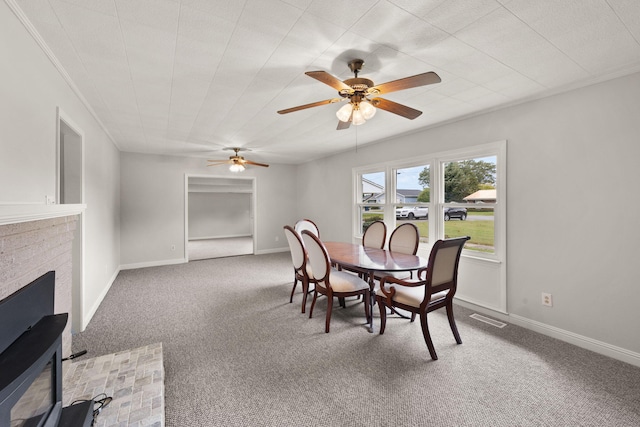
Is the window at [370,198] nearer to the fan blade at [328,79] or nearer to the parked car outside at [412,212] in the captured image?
the parked car outside at [412,212]

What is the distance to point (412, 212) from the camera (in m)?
4.31

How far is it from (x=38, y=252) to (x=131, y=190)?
4.74 m

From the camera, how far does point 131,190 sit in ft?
18.4

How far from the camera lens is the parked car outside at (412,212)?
4.09m

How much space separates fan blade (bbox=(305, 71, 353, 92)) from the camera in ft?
5.55

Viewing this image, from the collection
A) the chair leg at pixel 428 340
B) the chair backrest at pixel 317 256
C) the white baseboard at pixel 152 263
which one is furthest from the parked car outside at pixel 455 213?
the white baseboard at pixel 152 263

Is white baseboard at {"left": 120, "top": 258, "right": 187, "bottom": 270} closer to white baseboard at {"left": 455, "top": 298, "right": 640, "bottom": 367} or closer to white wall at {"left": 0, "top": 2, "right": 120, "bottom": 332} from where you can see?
white wall at {"left": 0, "top": 2, "right": 120, "bottom": 332}

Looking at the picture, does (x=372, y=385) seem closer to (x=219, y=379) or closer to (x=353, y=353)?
(x=353, y=353)

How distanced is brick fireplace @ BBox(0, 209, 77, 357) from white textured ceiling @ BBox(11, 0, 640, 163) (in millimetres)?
1182

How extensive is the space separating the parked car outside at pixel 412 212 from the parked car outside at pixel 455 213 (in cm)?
28

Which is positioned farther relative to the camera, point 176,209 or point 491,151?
point 176,209

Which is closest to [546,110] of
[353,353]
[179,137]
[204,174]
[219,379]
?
[353,353]

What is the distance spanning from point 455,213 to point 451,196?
0.24 metres

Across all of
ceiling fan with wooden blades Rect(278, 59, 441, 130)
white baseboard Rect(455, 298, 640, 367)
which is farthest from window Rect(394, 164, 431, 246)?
ceiling fan with wooden blades Rect(278, 59, 441, 130)
